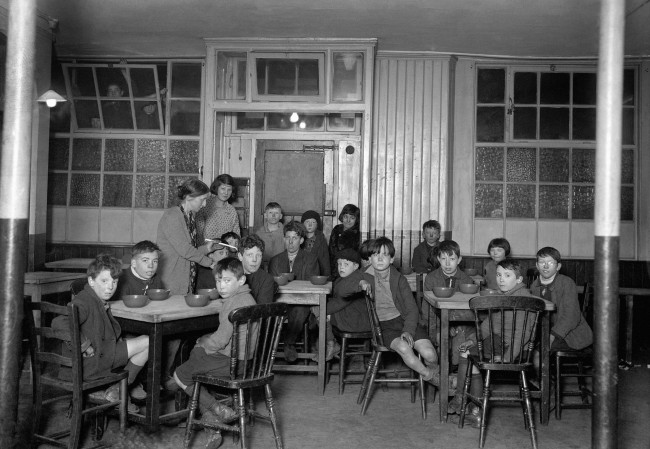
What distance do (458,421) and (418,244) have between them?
10.7 feet

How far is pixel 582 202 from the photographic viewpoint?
25.7ft

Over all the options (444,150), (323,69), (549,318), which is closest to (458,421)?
(549,318)

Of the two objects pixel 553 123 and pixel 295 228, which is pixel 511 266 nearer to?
pixel 295 228

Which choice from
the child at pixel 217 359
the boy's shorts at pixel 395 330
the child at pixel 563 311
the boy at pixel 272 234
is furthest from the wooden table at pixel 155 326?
the boy at pixel 272 234

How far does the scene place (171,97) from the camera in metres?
8.11

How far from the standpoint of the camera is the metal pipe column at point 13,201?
9.51ft

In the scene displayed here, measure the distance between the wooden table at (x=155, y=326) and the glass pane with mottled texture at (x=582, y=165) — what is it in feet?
17.6

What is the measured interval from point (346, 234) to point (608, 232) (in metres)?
4.37

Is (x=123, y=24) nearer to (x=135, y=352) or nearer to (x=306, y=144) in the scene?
(x=306, y=144)

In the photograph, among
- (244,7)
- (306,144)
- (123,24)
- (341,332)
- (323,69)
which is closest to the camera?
(341,332)

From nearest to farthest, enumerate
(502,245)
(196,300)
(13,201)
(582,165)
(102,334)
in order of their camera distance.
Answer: (13,201), (102,334), (196,300), (502,245), (582,165)

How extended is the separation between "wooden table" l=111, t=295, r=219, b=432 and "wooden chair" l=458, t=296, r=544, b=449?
5.78 ft

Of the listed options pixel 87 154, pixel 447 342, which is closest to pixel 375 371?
pixel 447 342

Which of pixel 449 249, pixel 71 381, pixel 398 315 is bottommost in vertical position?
pixel 71 381
